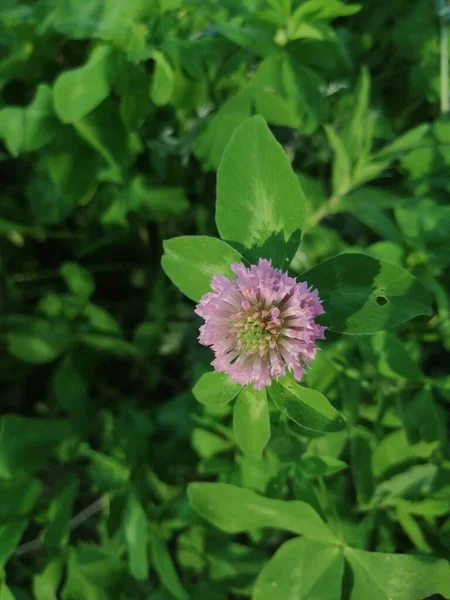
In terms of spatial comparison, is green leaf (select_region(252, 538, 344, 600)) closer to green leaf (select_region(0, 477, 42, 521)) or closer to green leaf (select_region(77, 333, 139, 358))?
green leaf (select_region(0, 477, 42, 521))

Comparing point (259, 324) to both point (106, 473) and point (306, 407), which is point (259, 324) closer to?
point (306, 407)

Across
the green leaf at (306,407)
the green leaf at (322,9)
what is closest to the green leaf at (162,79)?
the green leaf at (322,9)

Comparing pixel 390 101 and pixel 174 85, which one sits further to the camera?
pixel 390 101

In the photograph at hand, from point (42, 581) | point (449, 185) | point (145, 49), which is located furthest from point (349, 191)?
point (42, 581)

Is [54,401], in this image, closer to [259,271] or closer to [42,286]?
[42,286]

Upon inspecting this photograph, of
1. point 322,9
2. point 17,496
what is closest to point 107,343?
point 17,496

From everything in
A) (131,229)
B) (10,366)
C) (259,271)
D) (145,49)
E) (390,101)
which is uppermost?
(145,49)
